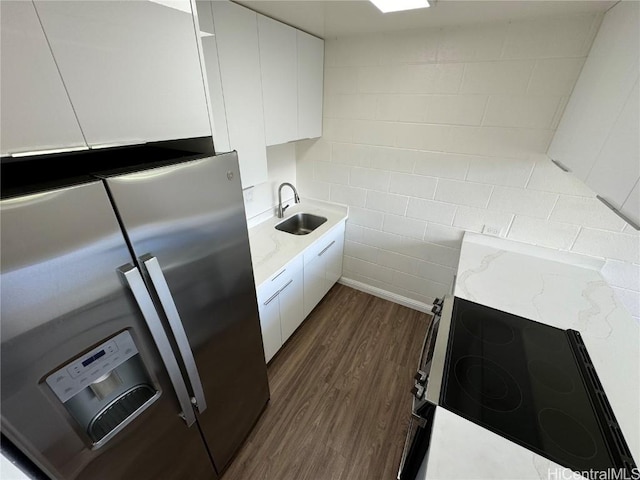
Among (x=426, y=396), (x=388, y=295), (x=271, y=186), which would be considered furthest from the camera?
(x=388, y=295)

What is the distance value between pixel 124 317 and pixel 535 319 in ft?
5.84

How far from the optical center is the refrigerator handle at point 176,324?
30.7 inches

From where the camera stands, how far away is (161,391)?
3.02ft

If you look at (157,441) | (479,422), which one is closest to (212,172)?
(157,441)

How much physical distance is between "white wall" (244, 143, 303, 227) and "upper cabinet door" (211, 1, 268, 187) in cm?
57

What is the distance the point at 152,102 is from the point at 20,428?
0.89 metres

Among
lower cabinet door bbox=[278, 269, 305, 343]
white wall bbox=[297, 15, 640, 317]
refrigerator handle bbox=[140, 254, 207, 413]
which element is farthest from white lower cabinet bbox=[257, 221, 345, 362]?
refrigerator handle bbox=[140, 254, 207, 413]

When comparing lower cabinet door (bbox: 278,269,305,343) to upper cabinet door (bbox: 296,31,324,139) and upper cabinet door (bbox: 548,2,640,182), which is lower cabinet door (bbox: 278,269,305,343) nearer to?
upper cabinet door (bbox: 296,31,324,139)

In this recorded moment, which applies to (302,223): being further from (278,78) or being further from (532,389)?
(532,389)

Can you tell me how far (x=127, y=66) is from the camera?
2.36 feet

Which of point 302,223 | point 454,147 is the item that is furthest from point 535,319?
point 302,223

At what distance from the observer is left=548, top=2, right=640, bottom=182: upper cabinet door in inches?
39.7

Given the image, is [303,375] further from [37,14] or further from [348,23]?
[348,23]

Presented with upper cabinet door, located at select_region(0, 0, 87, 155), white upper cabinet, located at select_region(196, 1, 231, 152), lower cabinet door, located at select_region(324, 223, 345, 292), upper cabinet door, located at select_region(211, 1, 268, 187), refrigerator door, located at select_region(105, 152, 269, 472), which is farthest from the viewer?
lower cabinet door, located at select_region(324, 223, 345, 292)
